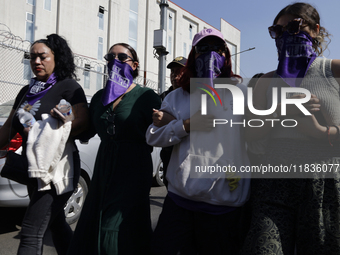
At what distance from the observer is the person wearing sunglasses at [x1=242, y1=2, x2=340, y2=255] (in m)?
1.78

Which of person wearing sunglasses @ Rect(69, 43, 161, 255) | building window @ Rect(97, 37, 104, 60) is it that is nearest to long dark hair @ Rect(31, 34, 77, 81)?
person wearing sunglasses @ Rect(69, 43, 161, 255)

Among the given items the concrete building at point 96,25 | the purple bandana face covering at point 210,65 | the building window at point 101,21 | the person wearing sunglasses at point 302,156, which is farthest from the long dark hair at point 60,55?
the building window at point 101,21

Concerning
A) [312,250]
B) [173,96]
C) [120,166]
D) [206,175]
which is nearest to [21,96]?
[120,166]

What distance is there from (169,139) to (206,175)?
317 millimetres

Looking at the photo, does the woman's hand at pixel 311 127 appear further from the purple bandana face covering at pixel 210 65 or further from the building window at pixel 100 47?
the building window at pixel 100 47

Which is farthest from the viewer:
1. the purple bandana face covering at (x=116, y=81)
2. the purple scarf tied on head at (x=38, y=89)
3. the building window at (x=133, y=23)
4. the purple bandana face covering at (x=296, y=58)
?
the building window at (x=133, y=23)

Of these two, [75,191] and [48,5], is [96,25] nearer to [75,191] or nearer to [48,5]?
[48,5]

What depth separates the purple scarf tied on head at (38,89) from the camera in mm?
2705

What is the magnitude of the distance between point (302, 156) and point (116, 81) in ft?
4.72

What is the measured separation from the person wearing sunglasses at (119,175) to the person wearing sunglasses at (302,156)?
2.79ft

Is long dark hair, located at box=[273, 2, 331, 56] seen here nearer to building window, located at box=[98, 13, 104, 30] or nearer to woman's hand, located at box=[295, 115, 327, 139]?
woman's hand, located at box=[295, 115, 327, 139]

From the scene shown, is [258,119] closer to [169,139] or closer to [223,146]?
[223,146]

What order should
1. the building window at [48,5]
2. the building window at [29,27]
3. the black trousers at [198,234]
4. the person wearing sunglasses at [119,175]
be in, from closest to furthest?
the black trousers at [198,234] → the person wearing sunglasses at [119,175] → the building window at [29,27] → the building window at [48,5]

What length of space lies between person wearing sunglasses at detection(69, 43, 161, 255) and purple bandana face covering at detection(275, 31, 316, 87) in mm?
1029
